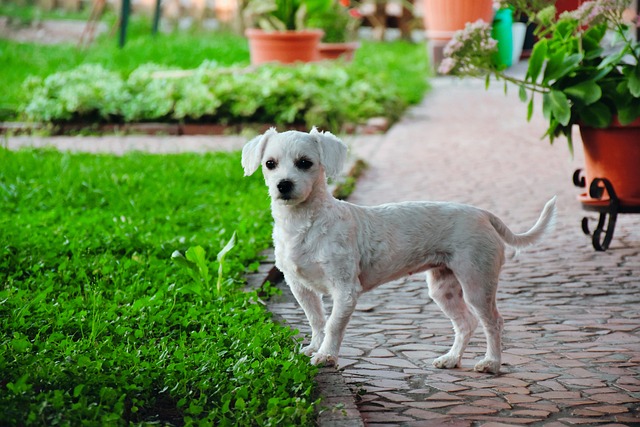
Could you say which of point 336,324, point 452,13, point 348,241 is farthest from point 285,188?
point 452,13

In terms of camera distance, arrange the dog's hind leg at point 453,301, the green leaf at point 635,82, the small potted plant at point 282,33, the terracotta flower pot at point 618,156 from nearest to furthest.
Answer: the dog's hind leg at point 453,301 → the green leaf at point 635,82 → the terracotta flower pot at point 618,156 → the small potted plant at point 282,33

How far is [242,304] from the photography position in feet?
17.5

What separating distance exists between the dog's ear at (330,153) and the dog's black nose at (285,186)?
0.63 ft

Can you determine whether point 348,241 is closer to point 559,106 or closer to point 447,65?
point 447,65

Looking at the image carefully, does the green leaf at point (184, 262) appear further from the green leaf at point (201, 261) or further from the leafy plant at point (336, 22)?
the leafy plant at point (336, 22)

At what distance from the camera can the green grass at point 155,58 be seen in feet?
51.6

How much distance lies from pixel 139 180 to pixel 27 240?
7.67 ft

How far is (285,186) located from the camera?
4.42 metres

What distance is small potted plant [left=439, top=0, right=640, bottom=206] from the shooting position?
Answer: 6574mm

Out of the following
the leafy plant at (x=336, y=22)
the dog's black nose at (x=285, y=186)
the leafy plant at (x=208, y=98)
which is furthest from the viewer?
the leafy plant at (x=336, y=22)

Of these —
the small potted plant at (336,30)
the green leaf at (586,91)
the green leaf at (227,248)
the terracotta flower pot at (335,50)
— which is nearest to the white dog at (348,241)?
the green leaf at (227,248)

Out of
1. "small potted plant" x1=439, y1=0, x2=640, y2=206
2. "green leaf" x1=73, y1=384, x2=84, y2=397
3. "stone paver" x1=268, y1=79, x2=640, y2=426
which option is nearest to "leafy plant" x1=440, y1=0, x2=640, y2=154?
"small potted plant" x1=439, y1=0, x2=640, y2=206

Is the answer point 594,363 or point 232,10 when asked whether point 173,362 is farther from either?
point 232,10

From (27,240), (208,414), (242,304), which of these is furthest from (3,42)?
(208,414)
